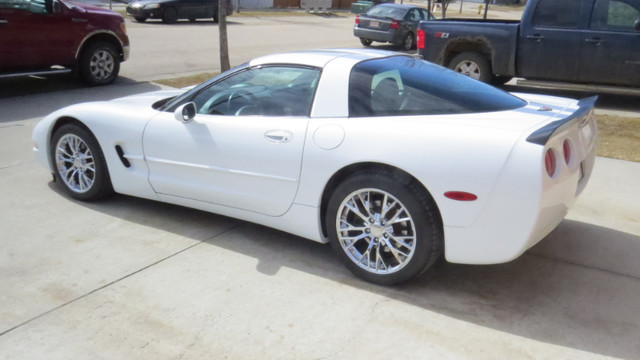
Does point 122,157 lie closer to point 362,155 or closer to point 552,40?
point 362,155

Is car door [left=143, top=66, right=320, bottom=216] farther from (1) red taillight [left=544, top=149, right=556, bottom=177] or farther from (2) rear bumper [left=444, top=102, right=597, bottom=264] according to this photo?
(1) red taillight [left=544, top=149, right=556, bottom=177]

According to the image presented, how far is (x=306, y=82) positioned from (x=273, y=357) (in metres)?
1.98

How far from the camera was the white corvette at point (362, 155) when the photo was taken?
3.77m

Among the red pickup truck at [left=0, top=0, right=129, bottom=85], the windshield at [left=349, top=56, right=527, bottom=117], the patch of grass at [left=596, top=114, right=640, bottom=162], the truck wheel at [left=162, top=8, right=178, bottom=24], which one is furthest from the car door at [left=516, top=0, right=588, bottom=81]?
the truck wheel at [left=162, top=8, right=178, bottom=24]

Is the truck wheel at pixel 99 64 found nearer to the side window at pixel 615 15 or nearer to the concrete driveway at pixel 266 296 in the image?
the concrete driveway at pixel 266 296

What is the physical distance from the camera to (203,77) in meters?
Result: 12.3

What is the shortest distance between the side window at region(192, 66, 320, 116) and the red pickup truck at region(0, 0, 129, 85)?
6.22 meters

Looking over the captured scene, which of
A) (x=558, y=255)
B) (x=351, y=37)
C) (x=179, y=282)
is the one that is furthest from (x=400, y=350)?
(x=351, y=37)

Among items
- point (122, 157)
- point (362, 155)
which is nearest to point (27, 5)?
point (122, 157)

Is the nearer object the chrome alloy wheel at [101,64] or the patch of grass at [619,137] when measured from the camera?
the patch of grass at [619,137]

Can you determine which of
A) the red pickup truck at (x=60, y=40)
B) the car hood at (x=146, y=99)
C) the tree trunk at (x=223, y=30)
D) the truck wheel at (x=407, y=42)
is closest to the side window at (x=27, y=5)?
the red pickup truck at (x=60, y=40)

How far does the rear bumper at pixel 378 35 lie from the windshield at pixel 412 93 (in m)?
16.8

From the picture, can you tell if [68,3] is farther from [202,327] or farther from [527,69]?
[202,327]

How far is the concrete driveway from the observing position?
11.6ft
